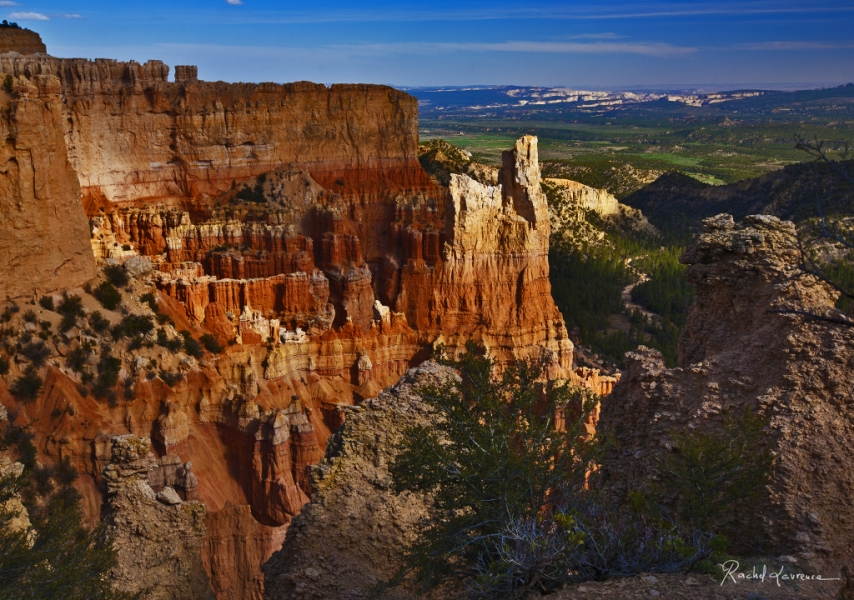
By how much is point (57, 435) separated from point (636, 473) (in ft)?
55.2

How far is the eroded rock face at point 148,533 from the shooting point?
14117mm

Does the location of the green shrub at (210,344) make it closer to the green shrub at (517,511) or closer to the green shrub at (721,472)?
the green shrub at (517,511)

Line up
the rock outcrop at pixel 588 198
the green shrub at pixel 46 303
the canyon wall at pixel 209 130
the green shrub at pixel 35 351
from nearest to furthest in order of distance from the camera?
the green shrub at pixel 35 351 < the green shrub at pixel 46 303 < the canyon wall at pixel 209 130 < the rock outcrop at pixel 588 198

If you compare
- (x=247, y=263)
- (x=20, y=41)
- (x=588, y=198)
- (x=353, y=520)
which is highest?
(x=20, y=41)

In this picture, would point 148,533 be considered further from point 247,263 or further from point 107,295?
point 247,263

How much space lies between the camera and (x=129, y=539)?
Result: 1453 centimetres

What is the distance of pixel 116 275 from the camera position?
Result: 28891 millimetres

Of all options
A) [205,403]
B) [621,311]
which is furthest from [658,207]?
[205,403]

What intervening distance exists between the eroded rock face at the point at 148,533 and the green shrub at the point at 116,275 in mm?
13684

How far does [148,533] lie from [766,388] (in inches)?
417

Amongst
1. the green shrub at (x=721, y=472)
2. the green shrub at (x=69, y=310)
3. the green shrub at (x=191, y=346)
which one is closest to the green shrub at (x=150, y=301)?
the green shrub at (x=191, y=346)

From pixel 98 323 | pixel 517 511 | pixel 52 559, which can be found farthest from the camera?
pixel 98 323

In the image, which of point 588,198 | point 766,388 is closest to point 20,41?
point 766,388
